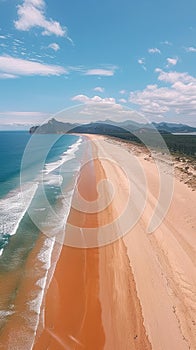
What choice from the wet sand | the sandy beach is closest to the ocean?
the sandy beach

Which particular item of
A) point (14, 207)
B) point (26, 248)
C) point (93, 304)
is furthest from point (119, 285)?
point (14, 207)

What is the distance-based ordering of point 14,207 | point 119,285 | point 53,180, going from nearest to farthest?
point 119,285
point 14,207
point 53,180

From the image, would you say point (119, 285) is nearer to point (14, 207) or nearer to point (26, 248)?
point (26, 248)

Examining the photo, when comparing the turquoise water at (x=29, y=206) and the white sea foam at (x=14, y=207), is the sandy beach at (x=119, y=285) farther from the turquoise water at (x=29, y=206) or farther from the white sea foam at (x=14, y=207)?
the white sea foam at (x=14, y=207)

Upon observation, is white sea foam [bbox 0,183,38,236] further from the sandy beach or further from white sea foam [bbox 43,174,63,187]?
the sandy beach

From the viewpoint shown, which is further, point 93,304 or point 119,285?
point 119,285

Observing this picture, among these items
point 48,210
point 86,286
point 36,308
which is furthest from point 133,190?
point 36,308
